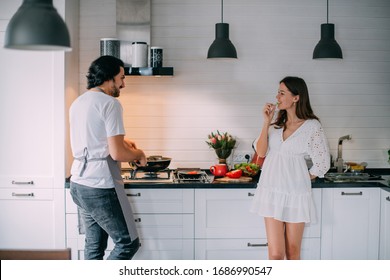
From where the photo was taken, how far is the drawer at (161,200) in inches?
156

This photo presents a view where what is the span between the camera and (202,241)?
4023 mm

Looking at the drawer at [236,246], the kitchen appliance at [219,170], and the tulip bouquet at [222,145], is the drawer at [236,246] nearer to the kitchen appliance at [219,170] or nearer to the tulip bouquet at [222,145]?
the kitchen appliance at [219,170]

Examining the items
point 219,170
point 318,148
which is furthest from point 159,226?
point 318,148

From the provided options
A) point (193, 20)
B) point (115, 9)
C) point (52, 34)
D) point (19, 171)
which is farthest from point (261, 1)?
point (52, 34)

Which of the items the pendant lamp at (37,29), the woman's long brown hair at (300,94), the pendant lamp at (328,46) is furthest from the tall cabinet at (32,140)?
the pendant lamp at (37,29)

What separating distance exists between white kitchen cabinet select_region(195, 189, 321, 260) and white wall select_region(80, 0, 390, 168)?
698 mm

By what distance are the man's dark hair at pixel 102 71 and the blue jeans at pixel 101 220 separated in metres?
0.62

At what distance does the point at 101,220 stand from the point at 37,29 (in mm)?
1701

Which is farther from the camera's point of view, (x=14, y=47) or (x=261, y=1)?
(x=261, y=1)

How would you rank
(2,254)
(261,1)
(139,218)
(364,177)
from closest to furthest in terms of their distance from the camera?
(2,254)
(139,218)
(364,177)
(261,1)

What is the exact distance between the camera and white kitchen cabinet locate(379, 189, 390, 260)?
3938 millimetres

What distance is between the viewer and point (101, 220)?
338 centimetres

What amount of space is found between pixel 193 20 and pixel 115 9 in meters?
0.62

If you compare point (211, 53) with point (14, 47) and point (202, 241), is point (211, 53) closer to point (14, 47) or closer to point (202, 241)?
point (202, 241)
